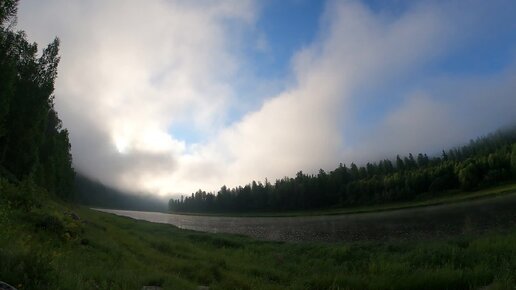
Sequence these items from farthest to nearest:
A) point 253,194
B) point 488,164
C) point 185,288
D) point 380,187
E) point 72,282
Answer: point 253,194, point 380,187, point 488,164, point 185,288, point 72,282

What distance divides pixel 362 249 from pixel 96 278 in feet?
74.2

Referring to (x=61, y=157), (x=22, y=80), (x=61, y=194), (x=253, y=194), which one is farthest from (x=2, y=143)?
(x=253, y=194)

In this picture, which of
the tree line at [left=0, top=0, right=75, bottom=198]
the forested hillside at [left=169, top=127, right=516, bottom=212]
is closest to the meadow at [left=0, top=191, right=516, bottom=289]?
the tree line at [left=0, top=0, right=75, bottom=198]

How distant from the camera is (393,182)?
135 meters

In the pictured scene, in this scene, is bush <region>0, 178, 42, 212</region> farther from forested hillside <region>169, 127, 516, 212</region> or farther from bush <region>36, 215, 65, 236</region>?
forested hillside <region>169, 127, 516, 212</region>

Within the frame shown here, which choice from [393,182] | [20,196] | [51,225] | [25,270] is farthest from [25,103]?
[393,182]

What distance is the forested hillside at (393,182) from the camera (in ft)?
360

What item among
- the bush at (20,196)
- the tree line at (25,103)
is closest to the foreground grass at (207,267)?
the bush at (20,196)

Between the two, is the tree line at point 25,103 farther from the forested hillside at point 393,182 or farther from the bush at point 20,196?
the forested hillside at point 393,182

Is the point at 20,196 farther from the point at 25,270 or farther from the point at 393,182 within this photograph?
the point at 393,182

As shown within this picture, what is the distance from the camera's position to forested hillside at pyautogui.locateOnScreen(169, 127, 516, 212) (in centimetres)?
10975

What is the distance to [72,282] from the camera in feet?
25.7

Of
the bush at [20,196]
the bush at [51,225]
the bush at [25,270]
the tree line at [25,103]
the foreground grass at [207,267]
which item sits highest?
the tree line at [25,103]

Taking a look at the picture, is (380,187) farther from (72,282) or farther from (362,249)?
(72,282)
